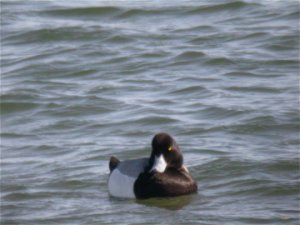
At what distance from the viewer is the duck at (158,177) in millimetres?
10961

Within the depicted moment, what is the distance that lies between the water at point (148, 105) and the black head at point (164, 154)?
39 cm

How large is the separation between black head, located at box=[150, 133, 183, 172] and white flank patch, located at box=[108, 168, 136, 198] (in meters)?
0.29

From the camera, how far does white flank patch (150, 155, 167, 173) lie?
11.0m

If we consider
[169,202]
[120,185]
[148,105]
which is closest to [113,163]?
[120,185]

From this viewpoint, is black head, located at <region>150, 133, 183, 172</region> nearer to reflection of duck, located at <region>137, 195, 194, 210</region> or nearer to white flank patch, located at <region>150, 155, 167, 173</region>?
white flank patch, located at <region>150, 155, 167, 173</region>

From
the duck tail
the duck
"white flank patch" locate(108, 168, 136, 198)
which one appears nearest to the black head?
the duck

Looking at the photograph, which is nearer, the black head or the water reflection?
the water reflection

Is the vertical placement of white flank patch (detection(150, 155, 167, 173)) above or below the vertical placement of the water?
above

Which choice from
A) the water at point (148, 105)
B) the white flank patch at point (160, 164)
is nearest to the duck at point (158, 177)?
the white flank patch at point (160, 164)

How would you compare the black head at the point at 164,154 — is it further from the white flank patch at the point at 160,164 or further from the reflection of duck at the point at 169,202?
the reflection of duck at the point at 169,202

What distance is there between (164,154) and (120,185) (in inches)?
21.9

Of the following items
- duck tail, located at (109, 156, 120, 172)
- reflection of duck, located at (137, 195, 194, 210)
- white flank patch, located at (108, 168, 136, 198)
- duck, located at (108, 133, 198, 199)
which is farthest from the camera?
duck tail, located at (109, 156, 120, 172)

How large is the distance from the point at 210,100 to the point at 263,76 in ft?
4.13

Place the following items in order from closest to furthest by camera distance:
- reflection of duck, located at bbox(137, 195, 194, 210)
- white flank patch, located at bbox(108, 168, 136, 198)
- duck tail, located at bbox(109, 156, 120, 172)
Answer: reflection of duck, located at bbox(137, 195, 194, 210), white flank patch, located at bbox(108, 168, 136, 198), duck tail, located at bbox(109, 156, 120, 172)
